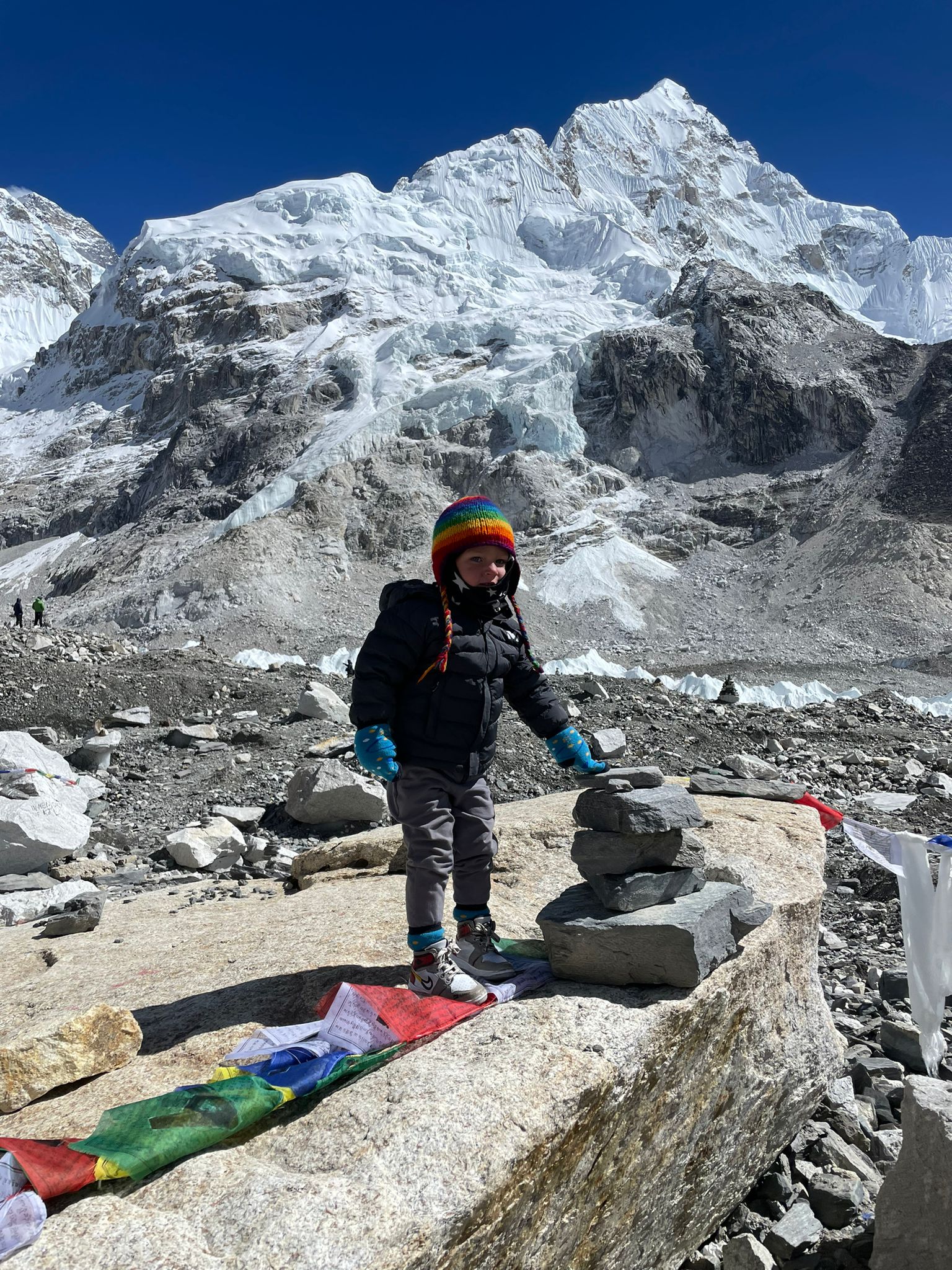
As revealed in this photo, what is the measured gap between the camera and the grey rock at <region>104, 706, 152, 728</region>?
38.3 feet

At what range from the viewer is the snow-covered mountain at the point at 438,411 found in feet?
165

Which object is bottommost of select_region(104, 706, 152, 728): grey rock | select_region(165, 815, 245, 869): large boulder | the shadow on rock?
select_region(165, 815, 245, 869): large boulder

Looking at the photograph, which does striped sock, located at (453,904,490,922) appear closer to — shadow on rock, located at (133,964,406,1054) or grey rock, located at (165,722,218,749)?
shadow on rock, located at (133,964,406,1054)

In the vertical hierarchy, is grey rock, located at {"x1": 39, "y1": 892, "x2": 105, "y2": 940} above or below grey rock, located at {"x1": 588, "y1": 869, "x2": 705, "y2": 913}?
below

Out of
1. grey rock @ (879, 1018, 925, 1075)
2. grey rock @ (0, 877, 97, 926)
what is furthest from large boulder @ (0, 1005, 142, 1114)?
grey rock @ (879, 1018, 925, 1075)

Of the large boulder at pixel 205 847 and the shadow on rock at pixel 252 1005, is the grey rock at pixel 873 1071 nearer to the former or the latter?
the shadow on rock at pixel 252 1005

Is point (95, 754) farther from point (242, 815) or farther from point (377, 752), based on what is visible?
point (377, 752)

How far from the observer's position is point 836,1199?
311 cm

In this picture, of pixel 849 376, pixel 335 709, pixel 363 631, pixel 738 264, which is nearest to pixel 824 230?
pixel 738 264

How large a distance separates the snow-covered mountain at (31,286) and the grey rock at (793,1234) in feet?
486

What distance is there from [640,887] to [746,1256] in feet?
4.36

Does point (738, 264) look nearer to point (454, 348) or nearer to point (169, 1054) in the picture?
point (454, 348)

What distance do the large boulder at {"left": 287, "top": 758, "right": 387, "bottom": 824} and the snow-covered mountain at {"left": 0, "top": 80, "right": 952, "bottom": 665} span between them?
3607cm

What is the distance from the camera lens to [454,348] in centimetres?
6838
